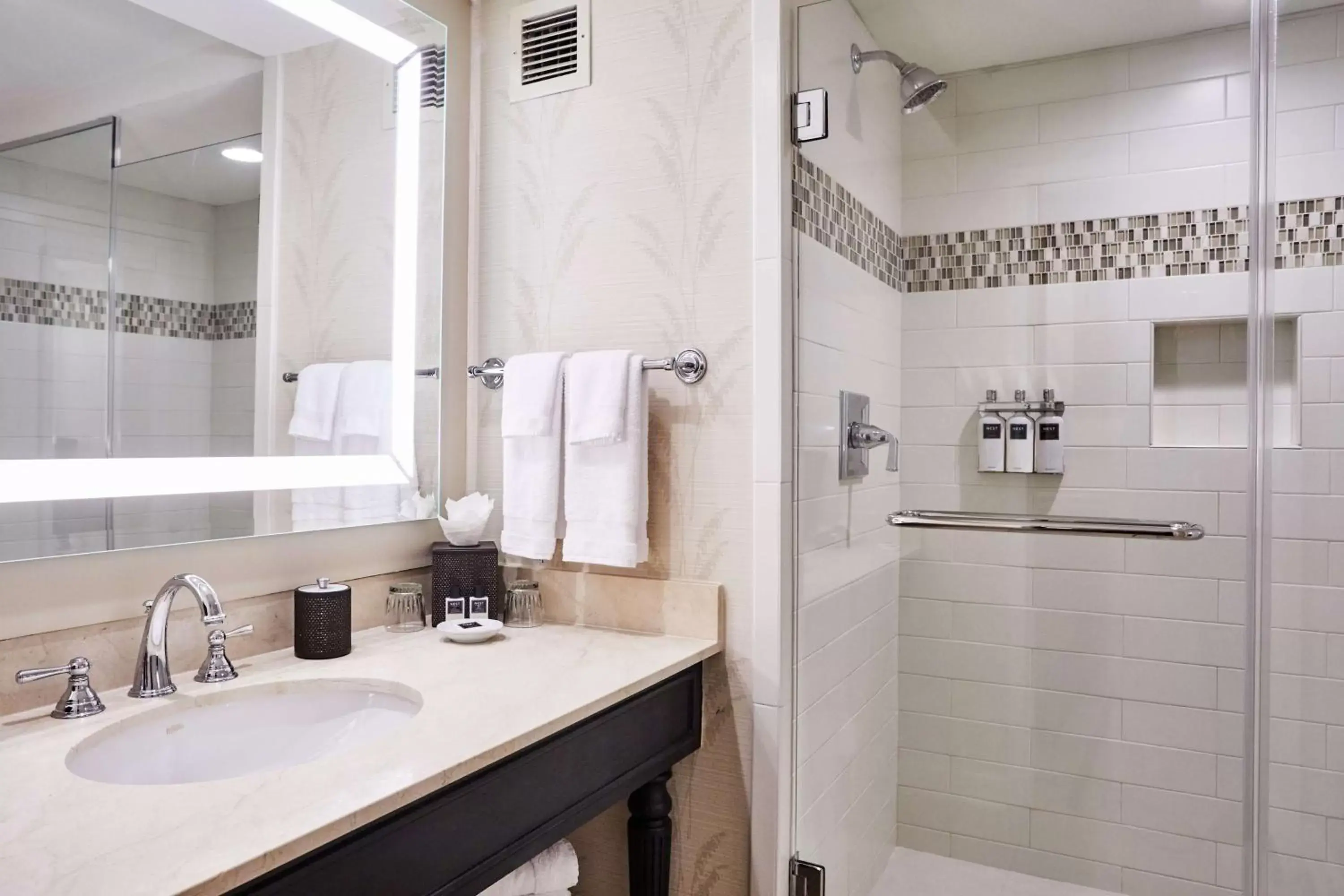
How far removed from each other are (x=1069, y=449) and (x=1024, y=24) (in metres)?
0.72

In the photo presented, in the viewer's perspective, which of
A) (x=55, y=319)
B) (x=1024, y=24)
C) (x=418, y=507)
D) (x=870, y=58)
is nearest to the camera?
(x=55, y=319)

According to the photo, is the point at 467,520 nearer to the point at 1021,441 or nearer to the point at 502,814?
the point at 502,814

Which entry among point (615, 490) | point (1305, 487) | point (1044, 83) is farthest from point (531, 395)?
point (1305, 487)

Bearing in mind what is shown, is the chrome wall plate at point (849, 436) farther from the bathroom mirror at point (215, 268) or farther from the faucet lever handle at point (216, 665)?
the faucet lever handle at point (216, 665)

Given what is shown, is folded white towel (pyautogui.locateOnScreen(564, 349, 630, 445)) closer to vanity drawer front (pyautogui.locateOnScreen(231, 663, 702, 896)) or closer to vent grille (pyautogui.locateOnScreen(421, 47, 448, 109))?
vanity drawer front (pyautogui.locateOnScreen(231, 663, 702, 896))

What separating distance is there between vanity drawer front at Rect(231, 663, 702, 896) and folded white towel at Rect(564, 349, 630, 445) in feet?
1.50

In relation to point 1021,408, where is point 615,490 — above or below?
below

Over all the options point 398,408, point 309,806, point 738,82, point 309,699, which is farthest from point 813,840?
point 738,82

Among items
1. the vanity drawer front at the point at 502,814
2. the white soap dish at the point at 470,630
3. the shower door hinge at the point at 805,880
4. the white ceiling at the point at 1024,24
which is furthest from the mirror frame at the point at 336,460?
the shower door hinge at the point at 805,880

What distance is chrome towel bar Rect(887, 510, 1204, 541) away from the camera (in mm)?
1421

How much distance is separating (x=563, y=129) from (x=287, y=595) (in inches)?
41.3

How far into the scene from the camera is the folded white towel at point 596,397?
1.59 m

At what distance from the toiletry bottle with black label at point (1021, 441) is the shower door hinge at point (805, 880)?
80cm

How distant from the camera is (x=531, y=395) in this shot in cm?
168
